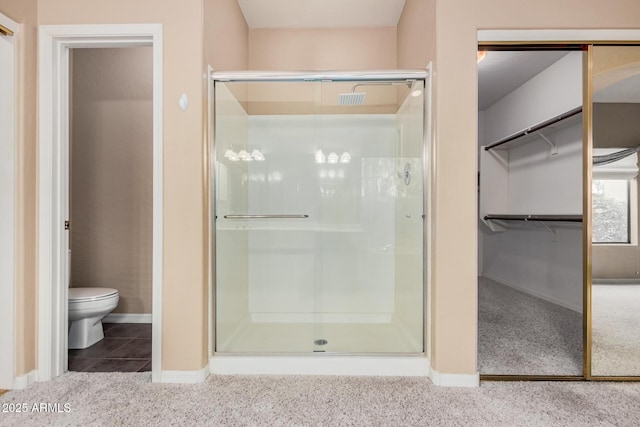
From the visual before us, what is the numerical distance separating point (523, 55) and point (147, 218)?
4.10m

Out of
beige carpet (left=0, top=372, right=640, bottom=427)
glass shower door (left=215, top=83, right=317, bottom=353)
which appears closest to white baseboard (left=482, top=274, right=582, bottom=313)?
beige carpet (left=0, top=372, right=640, bottom=427)

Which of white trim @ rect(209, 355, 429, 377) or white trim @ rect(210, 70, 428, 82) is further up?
white trim @ rect(210, 70, 428, 82)

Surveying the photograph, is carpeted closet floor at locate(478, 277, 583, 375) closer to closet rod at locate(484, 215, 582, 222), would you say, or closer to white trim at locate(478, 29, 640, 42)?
closet rod at locate(484, 215, 582, 222)

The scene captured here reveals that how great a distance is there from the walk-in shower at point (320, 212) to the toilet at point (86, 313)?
3.52ft

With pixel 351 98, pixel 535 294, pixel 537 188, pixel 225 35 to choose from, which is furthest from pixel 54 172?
pixel 535 294

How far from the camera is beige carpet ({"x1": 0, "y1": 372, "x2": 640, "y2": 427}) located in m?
1.74

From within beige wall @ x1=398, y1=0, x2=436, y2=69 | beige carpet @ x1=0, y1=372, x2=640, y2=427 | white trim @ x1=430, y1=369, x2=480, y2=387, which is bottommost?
beige carpet @ x1=0, y1=372, x2=640, y2=427

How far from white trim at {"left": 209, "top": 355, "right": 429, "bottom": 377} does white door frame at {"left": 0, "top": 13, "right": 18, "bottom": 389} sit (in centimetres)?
114

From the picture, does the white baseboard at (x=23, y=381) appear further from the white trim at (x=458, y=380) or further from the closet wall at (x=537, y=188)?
the closet wall at (x=537, y=188)

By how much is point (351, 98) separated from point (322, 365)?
5.96 ft

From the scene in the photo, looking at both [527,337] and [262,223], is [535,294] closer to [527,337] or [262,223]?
[527,337]

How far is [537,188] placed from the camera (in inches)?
168

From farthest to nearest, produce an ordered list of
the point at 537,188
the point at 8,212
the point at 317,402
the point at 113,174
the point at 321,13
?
the point at 537,188 → the point at 113,174 → the point at 321,13 → the point at 8,212 → the point at 317,402

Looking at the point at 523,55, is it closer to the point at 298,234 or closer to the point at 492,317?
the point at 492,317
